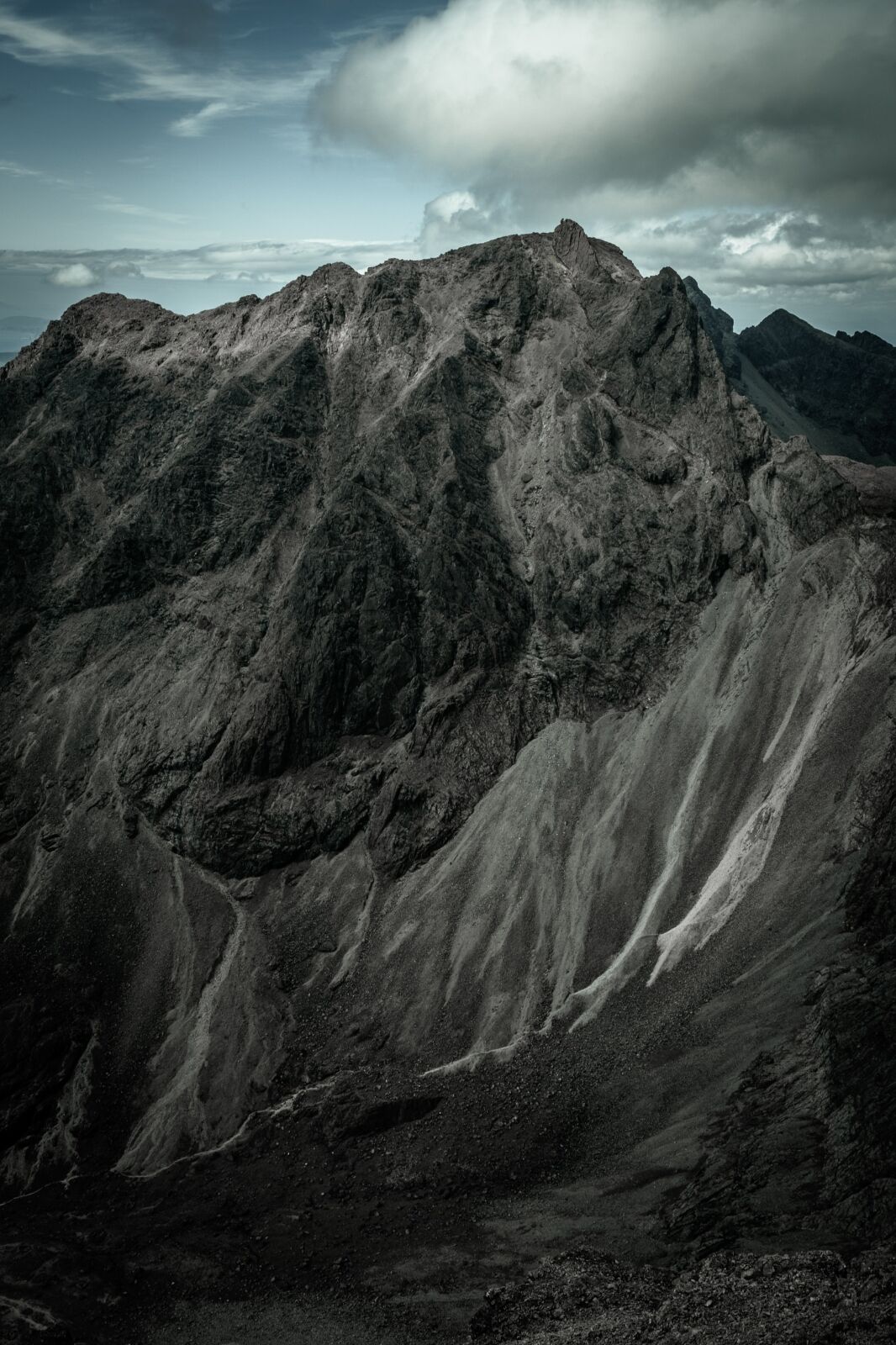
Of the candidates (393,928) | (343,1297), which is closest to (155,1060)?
(393,928)

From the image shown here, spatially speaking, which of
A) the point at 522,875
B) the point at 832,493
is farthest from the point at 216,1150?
the point at 832,493

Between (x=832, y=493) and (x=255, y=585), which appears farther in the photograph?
(x=255, y=585)

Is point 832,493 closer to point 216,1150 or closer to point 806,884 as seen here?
point 806,884

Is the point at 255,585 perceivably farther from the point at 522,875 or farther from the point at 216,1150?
the point at 216,1150

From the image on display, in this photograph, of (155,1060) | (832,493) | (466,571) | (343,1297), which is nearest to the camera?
(343,1297)

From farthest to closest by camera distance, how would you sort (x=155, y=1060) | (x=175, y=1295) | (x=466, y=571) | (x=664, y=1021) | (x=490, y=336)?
(x=490, y=336) < (x=466, y=571) < (x=155, y=1060) < (x=664, y=1021) < (x=175, y=1295)

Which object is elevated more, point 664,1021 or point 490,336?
point 490,336

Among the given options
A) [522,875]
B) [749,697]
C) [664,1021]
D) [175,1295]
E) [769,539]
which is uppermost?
[769,539]
